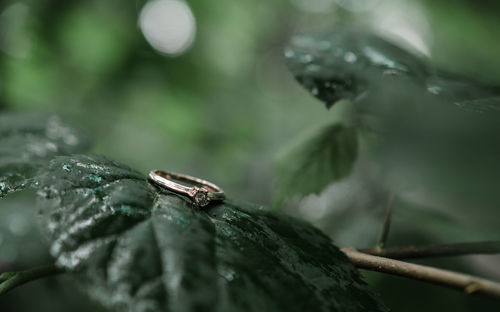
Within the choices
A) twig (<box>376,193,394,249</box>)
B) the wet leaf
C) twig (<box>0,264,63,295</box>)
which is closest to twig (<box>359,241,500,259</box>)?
twig (<box>376,193,394,249</box>)

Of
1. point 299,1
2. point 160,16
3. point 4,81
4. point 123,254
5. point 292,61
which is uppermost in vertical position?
point 299,1

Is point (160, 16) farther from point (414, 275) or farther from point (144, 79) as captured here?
point (414, 275)

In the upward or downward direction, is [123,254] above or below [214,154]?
above

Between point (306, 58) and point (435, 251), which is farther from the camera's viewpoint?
point (306, 58)

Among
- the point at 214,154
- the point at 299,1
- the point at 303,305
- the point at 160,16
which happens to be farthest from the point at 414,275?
the point at 299,1

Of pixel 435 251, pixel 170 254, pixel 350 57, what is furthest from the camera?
pixel 350 57

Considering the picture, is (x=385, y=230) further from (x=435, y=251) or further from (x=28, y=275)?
(x=28, y=275)

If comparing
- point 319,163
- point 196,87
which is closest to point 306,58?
point 319,163
